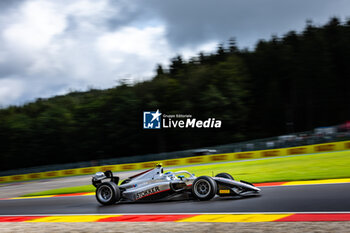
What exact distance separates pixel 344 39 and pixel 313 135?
4082 centimetres

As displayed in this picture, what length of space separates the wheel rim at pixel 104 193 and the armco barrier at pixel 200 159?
15.1 m

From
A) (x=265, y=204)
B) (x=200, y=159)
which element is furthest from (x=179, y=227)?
(x=200, y=159)

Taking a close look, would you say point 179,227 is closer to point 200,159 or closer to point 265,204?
point 265,204

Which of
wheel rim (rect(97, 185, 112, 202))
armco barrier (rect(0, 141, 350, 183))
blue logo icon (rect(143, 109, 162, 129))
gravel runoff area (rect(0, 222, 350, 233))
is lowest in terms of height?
armco barrier (rect(0, 141, 350, 183))

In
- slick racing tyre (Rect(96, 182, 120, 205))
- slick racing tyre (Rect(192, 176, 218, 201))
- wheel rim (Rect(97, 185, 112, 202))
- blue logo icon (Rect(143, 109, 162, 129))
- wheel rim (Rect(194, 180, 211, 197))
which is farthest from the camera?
blue logo icon (Rect(143, 109, 162, 129))

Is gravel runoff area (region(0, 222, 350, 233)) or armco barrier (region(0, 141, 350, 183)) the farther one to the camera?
armco barrier (region(0, 141, 350, 183))

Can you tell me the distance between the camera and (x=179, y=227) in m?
6.36

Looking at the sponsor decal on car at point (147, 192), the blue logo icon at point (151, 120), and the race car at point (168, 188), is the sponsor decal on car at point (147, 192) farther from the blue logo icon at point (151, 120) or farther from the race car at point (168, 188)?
the blue logo icon at point (151, 120)

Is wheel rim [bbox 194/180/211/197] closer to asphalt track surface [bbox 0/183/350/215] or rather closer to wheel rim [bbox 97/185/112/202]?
asphalt track surface [bbox 0/183/350/215]

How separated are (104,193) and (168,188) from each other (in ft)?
6.57

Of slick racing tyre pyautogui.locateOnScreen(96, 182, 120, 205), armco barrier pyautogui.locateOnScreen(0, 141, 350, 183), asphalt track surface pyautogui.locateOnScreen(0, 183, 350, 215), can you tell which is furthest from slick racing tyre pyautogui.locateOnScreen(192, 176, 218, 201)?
armco barrier pyautogui.locateOnScreen(0, 141, 350, 183)

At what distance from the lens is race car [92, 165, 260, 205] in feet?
26.9

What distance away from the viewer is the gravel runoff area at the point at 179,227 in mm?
5424

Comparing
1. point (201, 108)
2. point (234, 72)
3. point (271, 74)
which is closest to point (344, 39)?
point (271, 74)
